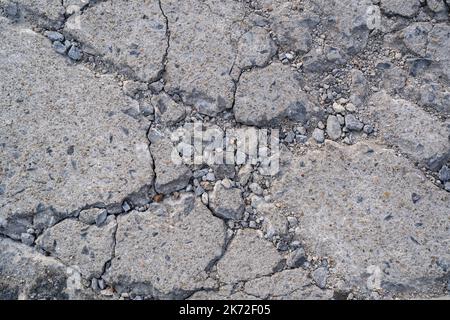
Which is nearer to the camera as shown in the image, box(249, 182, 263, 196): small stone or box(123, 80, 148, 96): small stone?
box(249, 182, 263, 196): small stone

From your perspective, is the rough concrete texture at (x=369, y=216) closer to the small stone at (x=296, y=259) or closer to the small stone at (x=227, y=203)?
the small stone at (x=296, y=259)

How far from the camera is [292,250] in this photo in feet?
6.97

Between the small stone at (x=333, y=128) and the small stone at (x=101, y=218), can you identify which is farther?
the small stone at (x=333, y=128)

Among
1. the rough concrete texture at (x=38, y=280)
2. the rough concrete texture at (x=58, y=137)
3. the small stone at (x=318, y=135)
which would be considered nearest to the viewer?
the rough concrete texture at (x=38, y=280)

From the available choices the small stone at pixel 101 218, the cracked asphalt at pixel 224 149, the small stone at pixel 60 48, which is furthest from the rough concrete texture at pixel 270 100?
the small stone at pixel 60 48

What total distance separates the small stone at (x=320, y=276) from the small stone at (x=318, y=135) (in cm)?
53

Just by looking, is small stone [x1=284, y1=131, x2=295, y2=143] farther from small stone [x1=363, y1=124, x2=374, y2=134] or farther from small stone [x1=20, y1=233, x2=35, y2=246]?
small stone [x1=20, y1=233, x2=35, y2=246]

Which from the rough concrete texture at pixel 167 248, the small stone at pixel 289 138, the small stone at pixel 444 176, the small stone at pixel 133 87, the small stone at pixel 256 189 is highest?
the small stone at pixel 133 87

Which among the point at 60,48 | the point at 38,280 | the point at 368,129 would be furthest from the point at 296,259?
the point at 60,48

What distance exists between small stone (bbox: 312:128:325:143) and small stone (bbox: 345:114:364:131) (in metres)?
0.11

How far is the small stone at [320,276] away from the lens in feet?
6.82

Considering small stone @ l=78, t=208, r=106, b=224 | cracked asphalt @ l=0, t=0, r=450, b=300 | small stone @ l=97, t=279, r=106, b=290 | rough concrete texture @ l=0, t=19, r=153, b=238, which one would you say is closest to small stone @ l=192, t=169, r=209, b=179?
cracked asphalt @ l=0, t=0, r=450, b=300

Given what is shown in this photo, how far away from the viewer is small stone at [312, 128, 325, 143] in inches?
90.1
